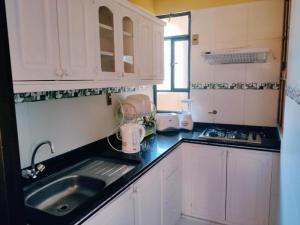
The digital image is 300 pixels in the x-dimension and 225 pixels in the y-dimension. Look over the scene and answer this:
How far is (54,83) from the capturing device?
112cm

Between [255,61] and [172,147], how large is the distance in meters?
1.28

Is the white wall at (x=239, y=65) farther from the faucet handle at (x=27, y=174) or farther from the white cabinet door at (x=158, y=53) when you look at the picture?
the faucet handle at (x=27, y=174)

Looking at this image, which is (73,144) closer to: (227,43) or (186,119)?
(186,119)

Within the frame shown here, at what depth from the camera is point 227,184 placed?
2.15m

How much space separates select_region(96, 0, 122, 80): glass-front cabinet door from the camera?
145 centimetres

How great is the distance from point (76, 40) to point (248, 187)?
1.88m

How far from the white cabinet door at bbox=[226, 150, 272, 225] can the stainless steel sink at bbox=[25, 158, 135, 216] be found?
1.06 metres

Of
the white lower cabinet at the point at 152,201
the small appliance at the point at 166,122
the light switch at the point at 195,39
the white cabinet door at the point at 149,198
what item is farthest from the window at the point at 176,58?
the white cabinet door at the point at 149,198

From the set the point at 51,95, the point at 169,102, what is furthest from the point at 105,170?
the point at 169,102

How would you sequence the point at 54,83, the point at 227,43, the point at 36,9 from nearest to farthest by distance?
the point at 36,9, the point at 54,83, the point at 227,43

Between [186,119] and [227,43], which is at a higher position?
[227,43]

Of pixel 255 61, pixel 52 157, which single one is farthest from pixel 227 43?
pixel 52 157

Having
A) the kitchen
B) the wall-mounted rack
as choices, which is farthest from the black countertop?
the wall-mounted rack

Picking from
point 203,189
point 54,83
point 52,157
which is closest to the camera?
point 54,83
